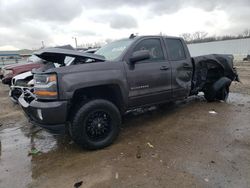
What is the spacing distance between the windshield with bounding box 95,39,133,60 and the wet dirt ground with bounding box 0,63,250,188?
1.55m

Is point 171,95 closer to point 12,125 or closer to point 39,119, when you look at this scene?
point 39,119

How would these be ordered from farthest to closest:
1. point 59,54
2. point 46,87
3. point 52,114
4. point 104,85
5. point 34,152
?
point 34,152, point 104,85, point 59,54, point 46,87, point 52,114

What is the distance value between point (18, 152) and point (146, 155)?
2272 millimetres

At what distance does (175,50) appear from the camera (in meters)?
5.72

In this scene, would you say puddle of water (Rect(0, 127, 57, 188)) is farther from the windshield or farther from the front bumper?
the windshield

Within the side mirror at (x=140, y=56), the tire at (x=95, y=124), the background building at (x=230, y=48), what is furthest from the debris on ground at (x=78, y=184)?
the background building at (x=230, y=48)

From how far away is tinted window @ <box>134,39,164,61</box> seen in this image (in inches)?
200

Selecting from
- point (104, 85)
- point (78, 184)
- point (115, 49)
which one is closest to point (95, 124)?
point (104, 85)

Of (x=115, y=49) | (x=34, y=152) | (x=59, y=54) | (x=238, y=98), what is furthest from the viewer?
(x=238, y=98)

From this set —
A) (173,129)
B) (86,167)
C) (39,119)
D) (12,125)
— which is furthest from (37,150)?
(173,129)

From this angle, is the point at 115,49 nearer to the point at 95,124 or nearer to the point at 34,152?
the point at 95,124

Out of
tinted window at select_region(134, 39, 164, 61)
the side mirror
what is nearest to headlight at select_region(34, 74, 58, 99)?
the side mirror

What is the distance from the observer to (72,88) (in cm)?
390

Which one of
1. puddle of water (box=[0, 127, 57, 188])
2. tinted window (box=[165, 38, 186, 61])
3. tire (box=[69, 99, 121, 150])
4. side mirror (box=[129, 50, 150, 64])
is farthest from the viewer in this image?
tinted window (box=[165, 38, 186, 61])
